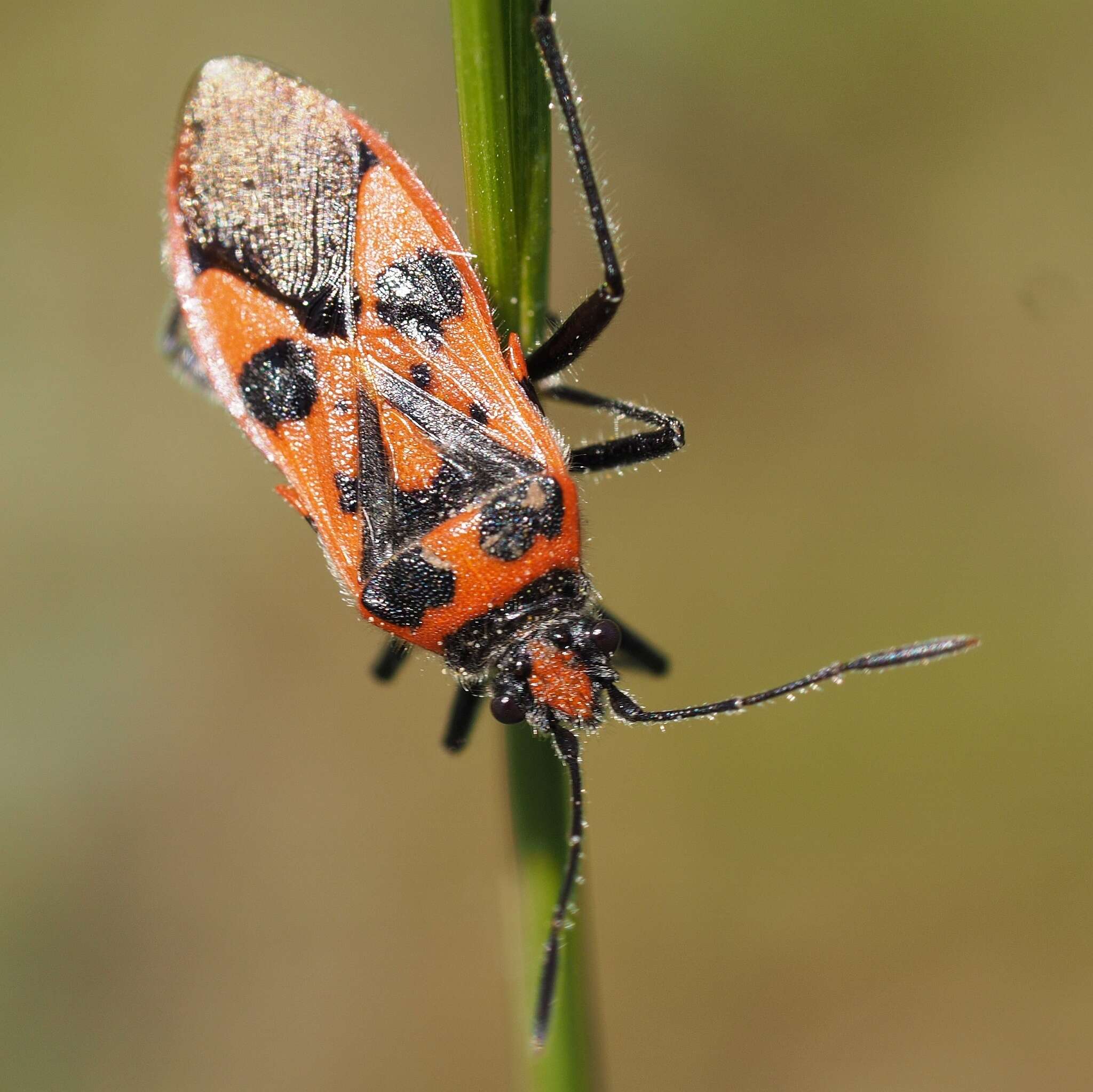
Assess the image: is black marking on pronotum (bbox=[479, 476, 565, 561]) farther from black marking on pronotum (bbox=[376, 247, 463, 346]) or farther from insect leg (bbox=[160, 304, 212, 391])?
insect leg (bbox=[160, 304, 212, 391])

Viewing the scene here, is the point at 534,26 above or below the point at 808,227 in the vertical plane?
above

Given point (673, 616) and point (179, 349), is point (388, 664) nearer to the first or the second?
point (179, 349)

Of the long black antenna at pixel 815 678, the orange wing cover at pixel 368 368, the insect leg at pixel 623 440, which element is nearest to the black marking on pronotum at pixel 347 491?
the orange wing cover at pixel 368 368

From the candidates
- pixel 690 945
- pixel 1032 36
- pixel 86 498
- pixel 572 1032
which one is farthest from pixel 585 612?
pixel 1032 36

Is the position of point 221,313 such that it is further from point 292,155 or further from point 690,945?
point 690,945

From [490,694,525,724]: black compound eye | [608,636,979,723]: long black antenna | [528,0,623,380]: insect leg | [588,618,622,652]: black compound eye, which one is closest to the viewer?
[490,694,525,724]: black compound eye

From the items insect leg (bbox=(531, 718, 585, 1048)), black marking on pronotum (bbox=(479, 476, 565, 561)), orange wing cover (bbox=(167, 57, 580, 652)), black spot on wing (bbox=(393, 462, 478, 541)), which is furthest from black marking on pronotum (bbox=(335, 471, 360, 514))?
insect leg (bbox=(531, 718, 585, 1048))
